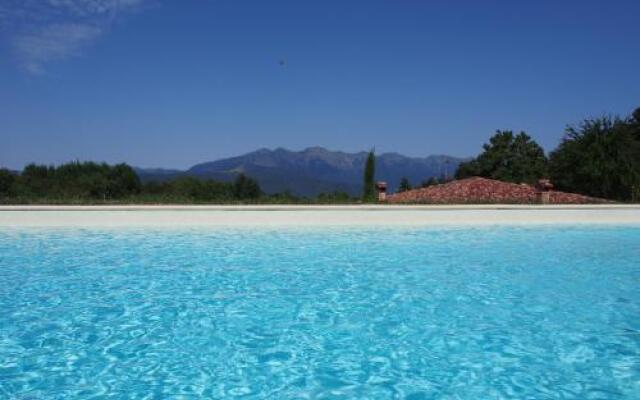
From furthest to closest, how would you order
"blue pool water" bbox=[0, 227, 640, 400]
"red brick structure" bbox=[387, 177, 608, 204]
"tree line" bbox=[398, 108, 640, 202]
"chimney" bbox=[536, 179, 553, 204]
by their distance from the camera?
"tree line" bbox=[398, 108, 640, 202]
"red brick structure" bbox=[387, 177, 608, 204]
"chimney" bbox=[536, 179, 553, 204]
"blue pool water" bbox=[0, 227, 640, 400]

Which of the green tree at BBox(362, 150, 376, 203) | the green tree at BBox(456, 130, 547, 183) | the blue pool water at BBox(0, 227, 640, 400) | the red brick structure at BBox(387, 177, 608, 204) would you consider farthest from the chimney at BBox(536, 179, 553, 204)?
the green tree at BBox(456, 130, 547, 183)

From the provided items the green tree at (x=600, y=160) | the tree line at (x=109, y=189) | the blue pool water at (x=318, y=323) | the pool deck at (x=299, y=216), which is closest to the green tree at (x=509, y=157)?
the green tree at (x=600, y=160)

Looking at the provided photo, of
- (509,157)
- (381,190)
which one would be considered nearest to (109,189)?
(381,190)

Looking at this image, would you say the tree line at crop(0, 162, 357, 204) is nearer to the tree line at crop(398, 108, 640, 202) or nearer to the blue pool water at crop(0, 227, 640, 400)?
the blue pool water at crop(0, 227, 640, 400)

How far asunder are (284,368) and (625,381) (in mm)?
2459

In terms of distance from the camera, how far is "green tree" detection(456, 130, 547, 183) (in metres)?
43.5

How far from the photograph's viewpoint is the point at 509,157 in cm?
4525

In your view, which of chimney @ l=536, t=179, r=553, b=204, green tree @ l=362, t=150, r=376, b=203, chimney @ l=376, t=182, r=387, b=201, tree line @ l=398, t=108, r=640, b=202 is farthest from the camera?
tree line @ l=398, t=108, r=640, b=202

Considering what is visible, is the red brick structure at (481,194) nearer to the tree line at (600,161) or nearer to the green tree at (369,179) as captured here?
the green tree at (369,179)

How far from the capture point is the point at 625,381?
11.8 feet

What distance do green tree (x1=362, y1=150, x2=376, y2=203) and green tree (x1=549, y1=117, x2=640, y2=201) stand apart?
9.56 metres

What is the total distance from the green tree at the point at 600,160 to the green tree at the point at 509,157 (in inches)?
778

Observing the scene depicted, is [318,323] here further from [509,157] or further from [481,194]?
[509,157]

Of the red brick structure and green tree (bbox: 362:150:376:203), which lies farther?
the red brick structure
